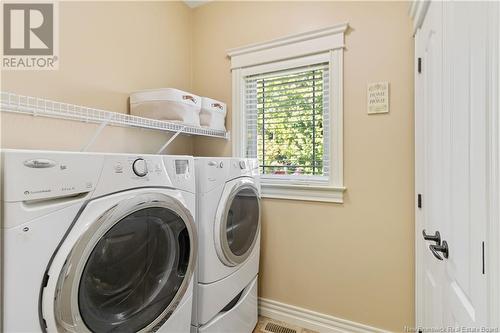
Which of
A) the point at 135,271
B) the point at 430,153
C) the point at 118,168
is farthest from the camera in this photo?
the point at 430,153

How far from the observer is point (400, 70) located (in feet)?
5.06

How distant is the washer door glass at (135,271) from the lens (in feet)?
2.75

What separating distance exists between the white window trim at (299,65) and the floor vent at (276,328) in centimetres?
92

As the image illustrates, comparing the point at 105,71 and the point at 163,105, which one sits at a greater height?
the point at 105,71

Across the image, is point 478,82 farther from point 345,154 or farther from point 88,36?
point 88,36

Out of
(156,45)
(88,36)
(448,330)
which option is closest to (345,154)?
(448,330)

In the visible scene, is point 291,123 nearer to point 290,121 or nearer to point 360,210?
point 290,121

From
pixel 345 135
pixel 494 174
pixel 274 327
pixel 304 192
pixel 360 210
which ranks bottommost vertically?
pixel 274 327

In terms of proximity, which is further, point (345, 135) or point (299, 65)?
point (299, 65)

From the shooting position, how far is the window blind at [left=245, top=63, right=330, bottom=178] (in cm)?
183

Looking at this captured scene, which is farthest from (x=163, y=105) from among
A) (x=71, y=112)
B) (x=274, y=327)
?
(x=274, y=327)

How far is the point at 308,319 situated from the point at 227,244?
0.95 metres

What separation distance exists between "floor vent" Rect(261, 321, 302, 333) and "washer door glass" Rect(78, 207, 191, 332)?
40.1 inches

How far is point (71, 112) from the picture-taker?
1.36m
